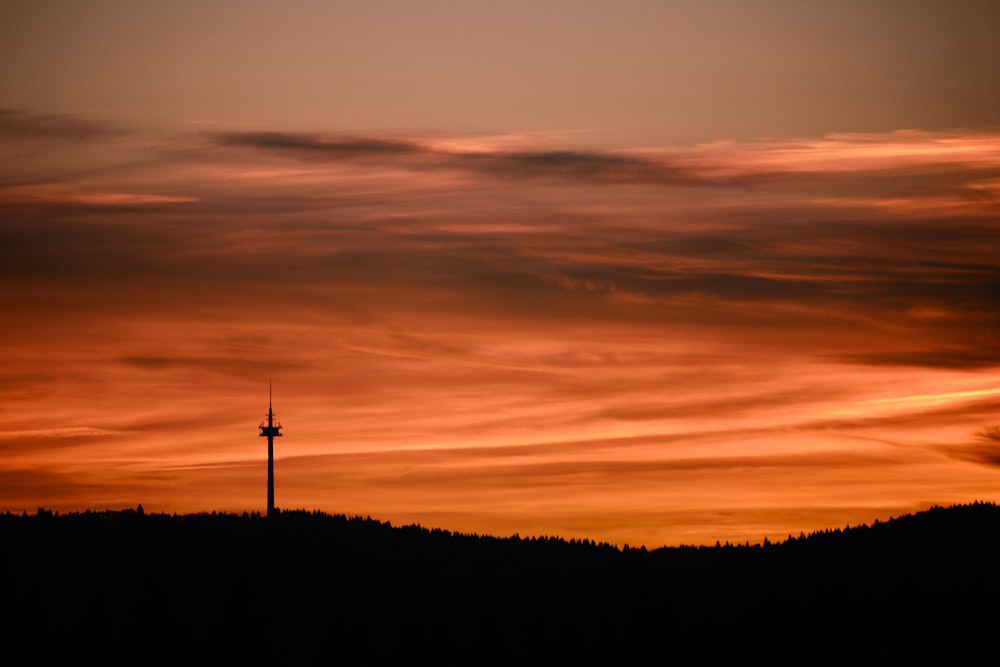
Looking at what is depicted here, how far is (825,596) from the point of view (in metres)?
189

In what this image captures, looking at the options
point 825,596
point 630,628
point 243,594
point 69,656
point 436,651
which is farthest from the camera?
point 825,596

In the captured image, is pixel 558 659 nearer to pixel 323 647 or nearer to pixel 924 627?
pixel 323 647

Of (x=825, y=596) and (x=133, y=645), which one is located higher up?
(x=825, y=596)

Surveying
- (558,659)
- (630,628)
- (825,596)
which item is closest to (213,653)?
(558,659)

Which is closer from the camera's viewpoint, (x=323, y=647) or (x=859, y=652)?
(x=323, y=647)

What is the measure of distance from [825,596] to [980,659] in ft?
65.4

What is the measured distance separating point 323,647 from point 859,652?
68.7 metres

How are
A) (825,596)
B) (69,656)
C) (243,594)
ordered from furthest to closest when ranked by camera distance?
(825,596) < (69,656) < (243,594)

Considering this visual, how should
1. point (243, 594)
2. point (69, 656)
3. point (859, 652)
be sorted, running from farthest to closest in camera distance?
point (859, 652) < point (69, 656) < point (243, 594)

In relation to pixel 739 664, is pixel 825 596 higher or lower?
higher

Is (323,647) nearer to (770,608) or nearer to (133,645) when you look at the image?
(133,645)

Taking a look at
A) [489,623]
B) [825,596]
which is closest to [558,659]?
[489,623]

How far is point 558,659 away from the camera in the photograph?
483 ft

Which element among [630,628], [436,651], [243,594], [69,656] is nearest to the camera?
[243,594]
